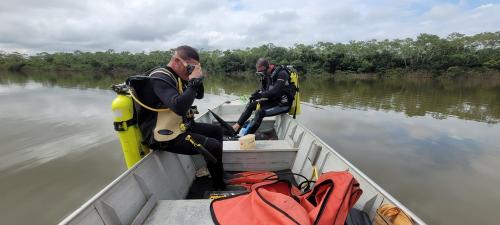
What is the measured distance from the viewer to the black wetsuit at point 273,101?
543 cm

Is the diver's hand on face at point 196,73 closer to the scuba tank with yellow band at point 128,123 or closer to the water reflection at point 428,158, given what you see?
the scuba tank with yellow band at point 128,123

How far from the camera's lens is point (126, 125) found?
8.77 feet

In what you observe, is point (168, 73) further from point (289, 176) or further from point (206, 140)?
point (289, 176)

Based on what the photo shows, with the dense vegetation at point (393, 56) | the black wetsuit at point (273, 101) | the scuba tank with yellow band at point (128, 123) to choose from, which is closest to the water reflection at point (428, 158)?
the black wetsuit at point (273, 101)

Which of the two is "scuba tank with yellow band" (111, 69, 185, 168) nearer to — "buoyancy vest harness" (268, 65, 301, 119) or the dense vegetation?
"buoyancy vest harness" (268, 65, 301, 119)

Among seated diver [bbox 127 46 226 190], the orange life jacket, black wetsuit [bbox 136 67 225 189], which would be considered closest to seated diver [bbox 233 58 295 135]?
black wetsuit [bbox 136 67 225 189]

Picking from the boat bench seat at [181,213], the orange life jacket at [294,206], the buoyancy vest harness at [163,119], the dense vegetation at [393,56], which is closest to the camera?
the orange life jacket at [294,206]

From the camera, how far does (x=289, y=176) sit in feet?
13.0

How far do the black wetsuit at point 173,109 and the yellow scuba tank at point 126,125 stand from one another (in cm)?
9

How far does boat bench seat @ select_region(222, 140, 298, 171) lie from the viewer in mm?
3910

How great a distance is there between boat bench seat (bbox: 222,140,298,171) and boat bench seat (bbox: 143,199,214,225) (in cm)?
151

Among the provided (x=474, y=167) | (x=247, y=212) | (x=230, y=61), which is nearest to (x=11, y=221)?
(x=247, y=212)

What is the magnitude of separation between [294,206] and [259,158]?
6.72 feet

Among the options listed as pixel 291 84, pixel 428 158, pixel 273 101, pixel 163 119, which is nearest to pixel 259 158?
pixel 163 119
